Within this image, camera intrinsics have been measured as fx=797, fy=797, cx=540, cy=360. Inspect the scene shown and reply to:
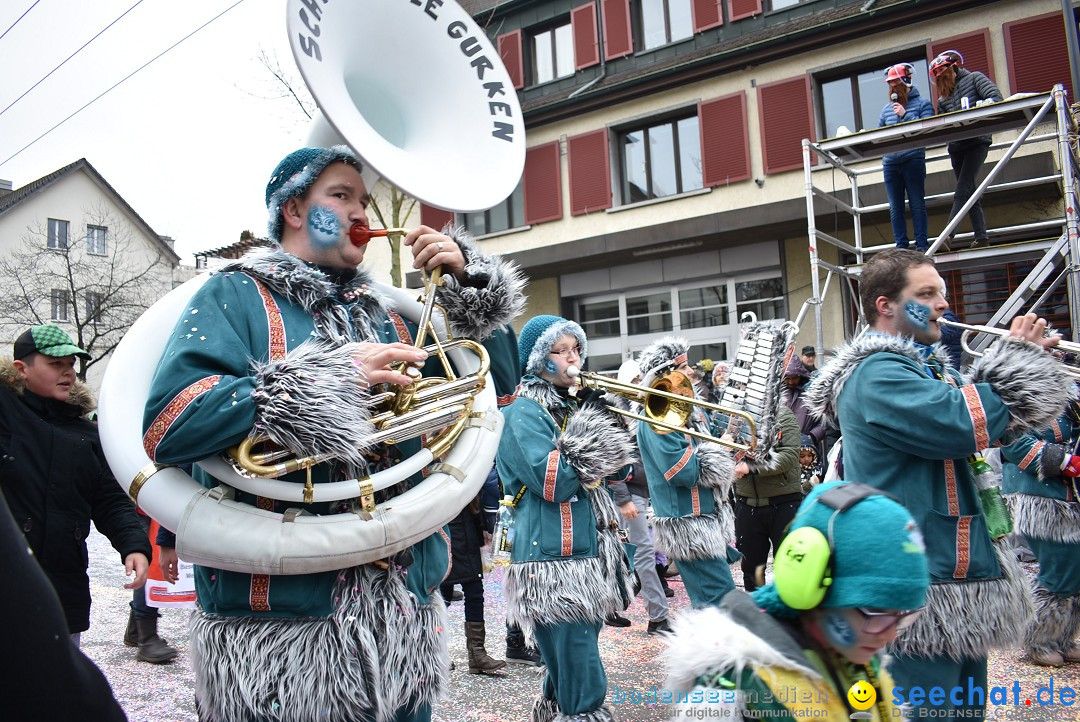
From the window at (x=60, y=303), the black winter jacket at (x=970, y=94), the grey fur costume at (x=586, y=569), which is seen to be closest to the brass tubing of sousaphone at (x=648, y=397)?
the grey fur costume at (x=586, y=569)

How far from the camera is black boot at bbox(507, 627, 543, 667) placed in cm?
548

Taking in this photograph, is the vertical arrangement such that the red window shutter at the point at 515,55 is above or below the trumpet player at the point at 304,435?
above

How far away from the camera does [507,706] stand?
4.60 m

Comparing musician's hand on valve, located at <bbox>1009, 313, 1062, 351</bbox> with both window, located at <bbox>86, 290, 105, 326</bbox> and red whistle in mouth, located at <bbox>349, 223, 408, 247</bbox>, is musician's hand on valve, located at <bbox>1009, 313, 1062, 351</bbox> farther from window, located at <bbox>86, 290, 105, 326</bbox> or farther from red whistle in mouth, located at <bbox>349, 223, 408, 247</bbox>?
window, located at <bbox>86, 290, 105, 326</bbox>

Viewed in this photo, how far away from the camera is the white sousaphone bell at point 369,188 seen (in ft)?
6.32

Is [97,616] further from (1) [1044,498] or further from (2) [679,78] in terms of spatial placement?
(2) [679,78]

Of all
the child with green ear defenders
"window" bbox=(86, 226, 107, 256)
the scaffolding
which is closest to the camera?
the child with green ear defenders

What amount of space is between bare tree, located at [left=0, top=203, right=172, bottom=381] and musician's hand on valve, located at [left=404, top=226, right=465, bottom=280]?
19.6 metres

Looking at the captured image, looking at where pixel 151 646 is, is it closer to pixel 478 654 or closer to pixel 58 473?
pixel 478 654

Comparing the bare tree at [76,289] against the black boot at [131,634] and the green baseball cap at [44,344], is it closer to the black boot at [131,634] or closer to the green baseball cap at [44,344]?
the black boot at [131,634]

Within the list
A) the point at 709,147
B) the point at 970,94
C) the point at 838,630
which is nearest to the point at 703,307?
the point at 709,147

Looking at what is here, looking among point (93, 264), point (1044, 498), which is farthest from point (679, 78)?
point (93, 264)

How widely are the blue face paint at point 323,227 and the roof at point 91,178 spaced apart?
94.8 ft

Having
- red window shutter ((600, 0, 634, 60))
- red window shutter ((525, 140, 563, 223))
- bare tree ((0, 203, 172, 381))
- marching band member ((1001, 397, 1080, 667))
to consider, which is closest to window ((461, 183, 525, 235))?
red window shutter ((525, 140, 563, 223))
